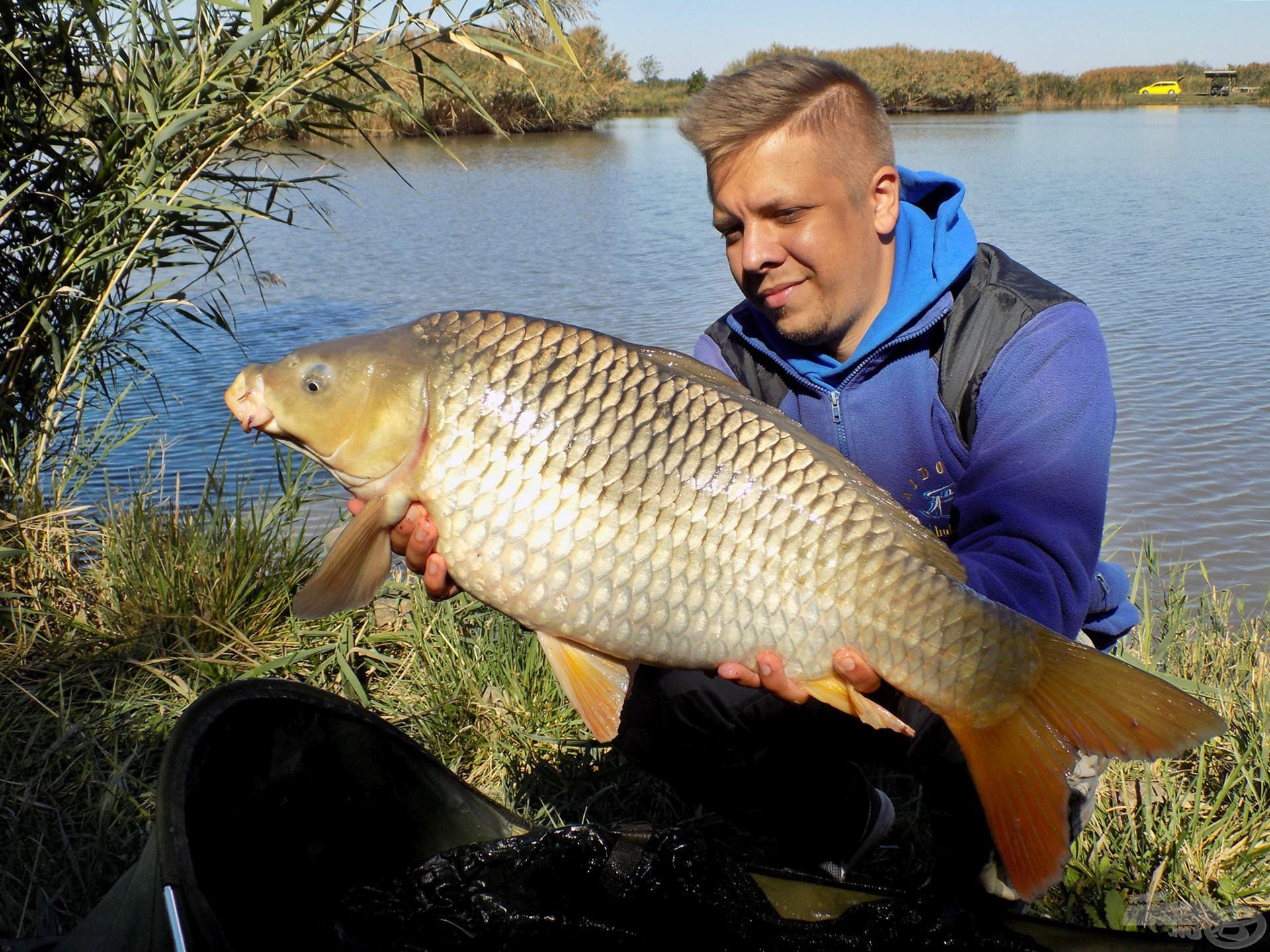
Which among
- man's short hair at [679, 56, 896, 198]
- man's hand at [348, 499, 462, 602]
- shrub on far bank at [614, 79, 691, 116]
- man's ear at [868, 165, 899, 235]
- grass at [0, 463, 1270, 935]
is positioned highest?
shrub on far bank at [614, 79, 691, 116]

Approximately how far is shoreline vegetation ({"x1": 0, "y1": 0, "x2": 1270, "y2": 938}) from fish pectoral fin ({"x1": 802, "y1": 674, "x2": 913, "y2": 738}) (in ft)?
1.55

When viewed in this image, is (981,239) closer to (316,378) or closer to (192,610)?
(192,610)

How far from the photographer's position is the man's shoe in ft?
5.69

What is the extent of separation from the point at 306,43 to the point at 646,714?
1750mm

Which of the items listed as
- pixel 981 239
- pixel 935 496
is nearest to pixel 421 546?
pixel 935 496

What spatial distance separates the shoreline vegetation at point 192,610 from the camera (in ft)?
5.28

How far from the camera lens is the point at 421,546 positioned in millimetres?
1352

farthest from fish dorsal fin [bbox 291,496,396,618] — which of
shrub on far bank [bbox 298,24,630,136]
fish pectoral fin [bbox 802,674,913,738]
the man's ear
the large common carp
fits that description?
shrub on far bank [bbox 298,24,630,136]

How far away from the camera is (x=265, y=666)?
2008 mm

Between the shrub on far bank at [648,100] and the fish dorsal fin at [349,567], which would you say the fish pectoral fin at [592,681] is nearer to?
the fish dorsal fin at [349,567]

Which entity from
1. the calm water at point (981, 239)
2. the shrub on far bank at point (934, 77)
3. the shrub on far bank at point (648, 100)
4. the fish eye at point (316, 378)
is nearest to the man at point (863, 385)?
the fish eye at point (316, 378)

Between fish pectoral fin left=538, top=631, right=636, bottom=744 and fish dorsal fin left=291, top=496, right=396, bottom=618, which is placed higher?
→ fish dorsal fin left=291, top=496, right=396, bottom=618

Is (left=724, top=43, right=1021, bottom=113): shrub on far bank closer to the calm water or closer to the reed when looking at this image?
the calm water

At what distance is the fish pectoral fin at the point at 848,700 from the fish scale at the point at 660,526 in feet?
0.07
